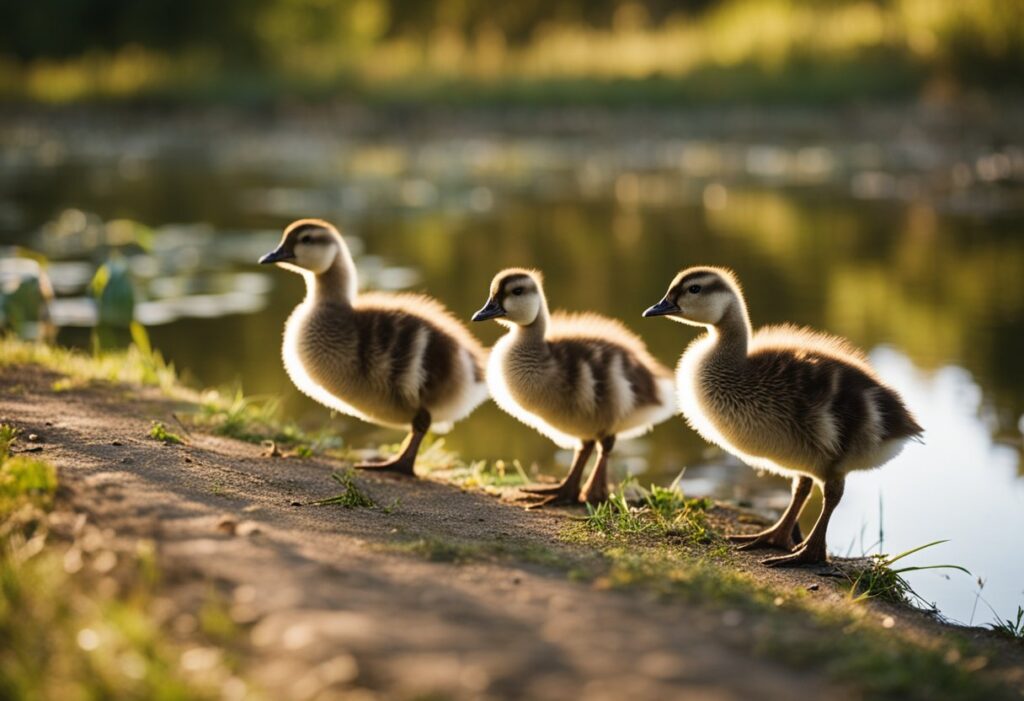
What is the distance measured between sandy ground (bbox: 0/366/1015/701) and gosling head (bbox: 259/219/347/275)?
4.90 feet

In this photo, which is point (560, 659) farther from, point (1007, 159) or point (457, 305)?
point (1007, 159)

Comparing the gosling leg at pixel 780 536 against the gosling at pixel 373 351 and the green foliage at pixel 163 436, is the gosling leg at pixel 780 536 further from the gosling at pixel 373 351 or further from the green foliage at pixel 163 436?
the green foliage at pixel 163 436

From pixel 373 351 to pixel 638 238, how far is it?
1143 centimetres

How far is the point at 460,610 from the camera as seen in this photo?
407cm

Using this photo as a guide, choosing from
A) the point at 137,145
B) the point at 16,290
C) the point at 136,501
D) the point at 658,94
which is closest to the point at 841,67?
the point at 658,94

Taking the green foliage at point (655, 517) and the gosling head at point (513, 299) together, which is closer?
the green foliage at point (655, 517)

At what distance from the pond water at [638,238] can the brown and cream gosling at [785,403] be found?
83cm

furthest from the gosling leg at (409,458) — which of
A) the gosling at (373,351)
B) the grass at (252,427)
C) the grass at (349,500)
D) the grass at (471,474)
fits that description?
the grass at (349,500)

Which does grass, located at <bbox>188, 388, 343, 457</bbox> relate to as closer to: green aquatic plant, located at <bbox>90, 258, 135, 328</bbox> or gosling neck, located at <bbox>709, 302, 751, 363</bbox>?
green aquatic plant, located at <bbox>90, 258, 135, 328</bbox>

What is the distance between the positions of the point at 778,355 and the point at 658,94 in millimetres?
24275

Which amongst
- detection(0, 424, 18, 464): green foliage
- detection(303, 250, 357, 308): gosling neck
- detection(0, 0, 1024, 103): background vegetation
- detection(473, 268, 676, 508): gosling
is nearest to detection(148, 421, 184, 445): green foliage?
detection(0, 424, 18, 464): green foliage

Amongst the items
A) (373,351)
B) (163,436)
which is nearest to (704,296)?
(373,351)

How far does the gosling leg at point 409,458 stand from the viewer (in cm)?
698

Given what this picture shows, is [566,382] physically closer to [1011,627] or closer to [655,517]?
[655,517]
